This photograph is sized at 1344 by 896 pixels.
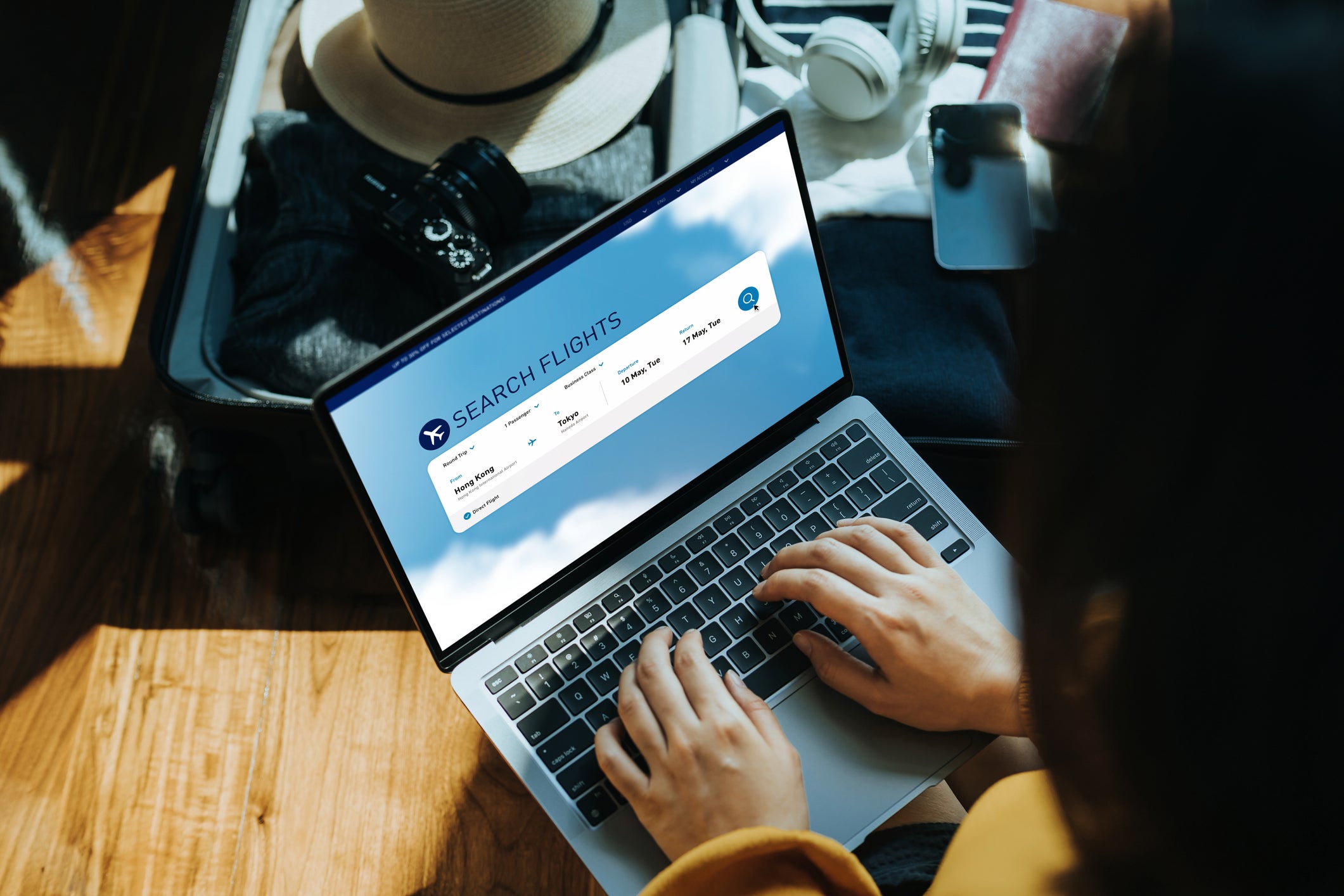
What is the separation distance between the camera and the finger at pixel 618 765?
566mm

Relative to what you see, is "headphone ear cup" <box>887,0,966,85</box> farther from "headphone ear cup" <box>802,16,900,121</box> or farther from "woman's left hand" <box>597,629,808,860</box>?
"woman's left hand" <box>597,629,808,860</box>

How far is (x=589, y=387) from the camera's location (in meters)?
0.62

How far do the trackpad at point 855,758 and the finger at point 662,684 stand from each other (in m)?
0.09

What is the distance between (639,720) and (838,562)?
17cm

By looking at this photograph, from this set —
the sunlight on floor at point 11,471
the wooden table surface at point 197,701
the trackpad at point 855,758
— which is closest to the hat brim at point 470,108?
the wooden table surface at point 197,701

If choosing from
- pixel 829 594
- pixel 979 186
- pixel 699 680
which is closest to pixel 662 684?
pixel 699 680

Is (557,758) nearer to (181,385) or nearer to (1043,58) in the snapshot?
(181,385)

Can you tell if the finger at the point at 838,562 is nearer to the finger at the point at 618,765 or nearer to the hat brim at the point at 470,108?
the finger at the point at 618,765

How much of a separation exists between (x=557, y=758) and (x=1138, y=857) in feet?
1.48

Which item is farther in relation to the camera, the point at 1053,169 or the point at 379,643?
the point at 379,643

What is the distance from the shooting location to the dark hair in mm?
168

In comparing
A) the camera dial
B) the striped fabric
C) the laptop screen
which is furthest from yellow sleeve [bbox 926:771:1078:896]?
the striped fabric

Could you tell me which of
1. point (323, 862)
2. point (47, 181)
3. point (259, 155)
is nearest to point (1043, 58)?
point (259, 155)

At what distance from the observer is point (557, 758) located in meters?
0.62
